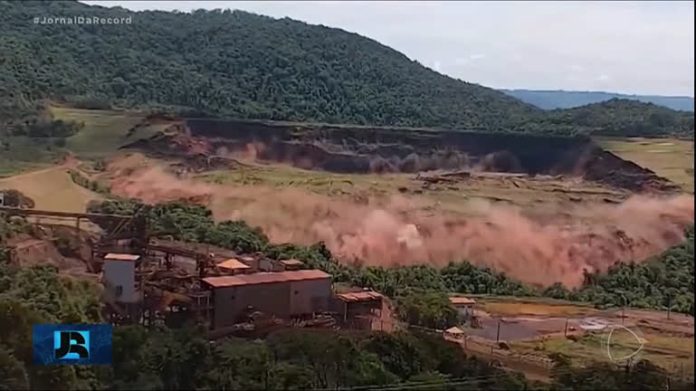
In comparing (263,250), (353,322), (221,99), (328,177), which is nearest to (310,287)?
(353,322)

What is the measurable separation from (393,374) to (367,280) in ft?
7.86

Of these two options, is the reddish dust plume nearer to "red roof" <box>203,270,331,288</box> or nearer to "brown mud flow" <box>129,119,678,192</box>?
"brown mud flow" <box>129,119,678,192</box>

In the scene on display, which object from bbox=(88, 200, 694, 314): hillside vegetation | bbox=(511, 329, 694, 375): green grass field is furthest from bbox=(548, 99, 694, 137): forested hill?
bbox=(511, 329, 694, 375): green grass field

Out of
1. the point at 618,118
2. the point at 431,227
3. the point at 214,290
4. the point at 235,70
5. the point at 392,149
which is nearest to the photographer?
the point at 214,290

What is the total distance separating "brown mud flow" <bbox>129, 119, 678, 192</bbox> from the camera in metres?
8.88

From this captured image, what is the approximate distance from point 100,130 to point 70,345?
4835 millimetres

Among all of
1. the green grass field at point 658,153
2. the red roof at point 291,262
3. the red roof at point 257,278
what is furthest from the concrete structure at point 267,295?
the green grass field at point 658,153

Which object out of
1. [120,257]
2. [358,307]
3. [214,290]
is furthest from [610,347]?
[120,257]

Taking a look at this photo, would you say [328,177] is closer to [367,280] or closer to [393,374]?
[367,280]

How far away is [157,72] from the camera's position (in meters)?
11.5

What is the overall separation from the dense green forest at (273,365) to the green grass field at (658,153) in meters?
1.77

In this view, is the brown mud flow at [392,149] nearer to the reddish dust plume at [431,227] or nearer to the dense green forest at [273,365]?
the reddish dust plume at [431,227]

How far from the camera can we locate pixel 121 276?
20.7 ft
